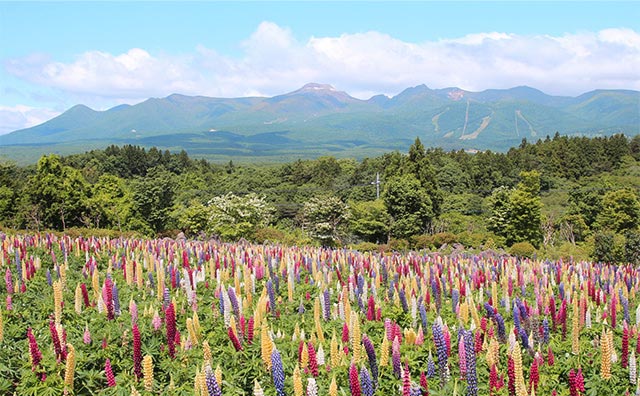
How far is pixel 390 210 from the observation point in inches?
1561

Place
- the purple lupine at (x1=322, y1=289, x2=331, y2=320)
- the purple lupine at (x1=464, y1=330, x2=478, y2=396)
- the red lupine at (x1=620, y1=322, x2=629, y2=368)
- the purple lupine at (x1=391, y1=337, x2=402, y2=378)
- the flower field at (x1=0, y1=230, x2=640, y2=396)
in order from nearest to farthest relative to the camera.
A: the purple lupine at (x1=464, y1=330, x2=478, y2=396)
the flower field at (x1=0, y1=230, x2=640, y2=396)
the purple lupine at (x1=391, y1=337, x2=402, y2=378)
the red lupine at (x1=620, y1=322, x2=629, y2=368)
the purple lupine at (x1=322, y1=289, x2=331, y2=320)

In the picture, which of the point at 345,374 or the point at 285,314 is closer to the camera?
the point at 345,374

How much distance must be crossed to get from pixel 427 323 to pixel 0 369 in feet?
13.6

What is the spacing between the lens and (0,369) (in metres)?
4.72

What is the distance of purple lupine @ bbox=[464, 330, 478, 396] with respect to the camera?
173 inches

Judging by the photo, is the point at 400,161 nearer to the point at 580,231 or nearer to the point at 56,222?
the point at 580,231

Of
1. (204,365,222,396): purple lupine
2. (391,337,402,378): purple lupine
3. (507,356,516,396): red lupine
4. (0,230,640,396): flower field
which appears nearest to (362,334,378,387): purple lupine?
(0,230,640,396): flower field

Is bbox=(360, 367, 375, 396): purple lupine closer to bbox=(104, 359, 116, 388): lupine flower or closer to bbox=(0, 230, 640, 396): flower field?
bbox=(0, 230, 640, 396): flower field

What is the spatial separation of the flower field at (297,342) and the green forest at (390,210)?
1554 cm

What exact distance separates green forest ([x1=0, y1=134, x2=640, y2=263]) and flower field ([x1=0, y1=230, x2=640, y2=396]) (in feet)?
51.0

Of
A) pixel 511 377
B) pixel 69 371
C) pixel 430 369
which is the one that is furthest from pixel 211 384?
pixel 511 377

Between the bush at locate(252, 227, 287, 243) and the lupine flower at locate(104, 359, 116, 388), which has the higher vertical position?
the lupine flower at locate(104, 359, 116, 388)

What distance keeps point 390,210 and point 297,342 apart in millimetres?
34646

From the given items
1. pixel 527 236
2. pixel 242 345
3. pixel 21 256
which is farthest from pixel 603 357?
pixel 527 236
